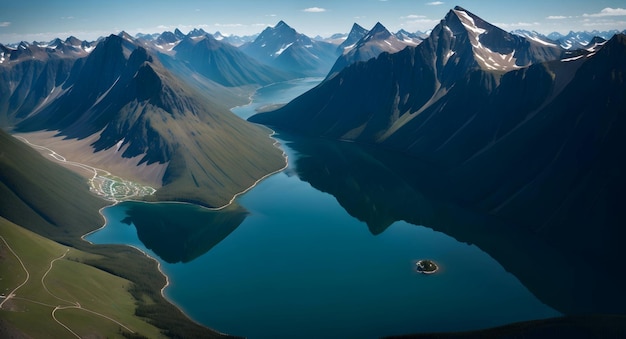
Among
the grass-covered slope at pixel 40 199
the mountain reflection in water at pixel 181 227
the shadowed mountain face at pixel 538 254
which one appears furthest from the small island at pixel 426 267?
the grass-covered slope at pixel 40 199

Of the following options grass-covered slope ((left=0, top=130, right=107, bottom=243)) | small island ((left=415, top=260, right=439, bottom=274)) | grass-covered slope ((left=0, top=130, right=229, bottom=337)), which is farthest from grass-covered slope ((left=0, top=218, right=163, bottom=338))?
small island ((left=415, top=260, right=439, bottom=274))

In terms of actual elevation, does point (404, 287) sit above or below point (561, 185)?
below

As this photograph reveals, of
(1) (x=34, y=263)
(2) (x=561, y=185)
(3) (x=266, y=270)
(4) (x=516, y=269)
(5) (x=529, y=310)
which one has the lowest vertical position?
(1) (x=34, y=263)

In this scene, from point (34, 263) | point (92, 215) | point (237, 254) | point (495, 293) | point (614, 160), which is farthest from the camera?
point (92, 215)

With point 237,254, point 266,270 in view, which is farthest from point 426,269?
point 237,254

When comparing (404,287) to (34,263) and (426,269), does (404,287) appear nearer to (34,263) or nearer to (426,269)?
(426,269)

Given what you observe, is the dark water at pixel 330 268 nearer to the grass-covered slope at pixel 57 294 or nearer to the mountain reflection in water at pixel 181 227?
the mountain reflection in water at pixel 181 227
